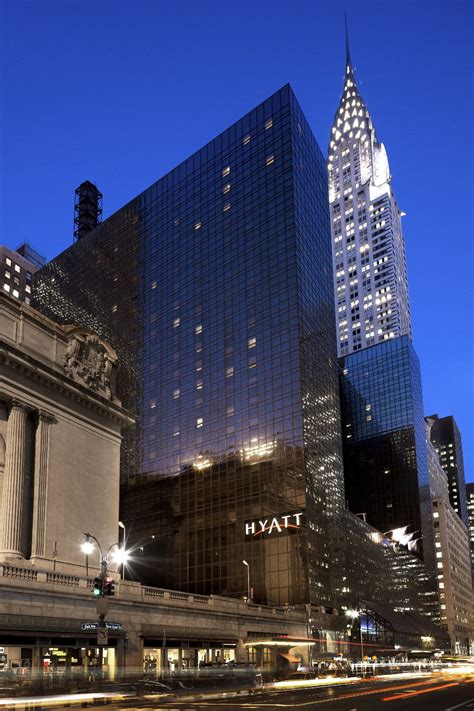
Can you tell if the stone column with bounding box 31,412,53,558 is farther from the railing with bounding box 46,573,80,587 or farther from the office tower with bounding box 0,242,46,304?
the office tower with bounding box 0,242,46,304

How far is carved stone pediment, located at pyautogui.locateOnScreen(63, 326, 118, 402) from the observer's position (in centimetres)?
6297

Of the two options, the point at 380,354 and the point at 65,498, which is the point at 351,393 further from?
the point at 65,498

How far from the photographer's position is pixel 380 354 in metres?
183

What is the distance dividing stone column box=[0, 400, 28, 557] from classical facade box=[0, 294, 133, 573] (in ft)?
0.24

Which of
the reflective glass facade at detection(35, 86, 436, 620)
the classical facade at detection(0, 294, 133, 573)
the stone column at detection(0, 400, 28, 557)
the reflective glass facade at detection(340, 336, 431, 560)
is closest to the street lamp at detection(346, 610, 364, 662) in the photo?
the reflective glass facade at detection(35, 86, 436, 620)

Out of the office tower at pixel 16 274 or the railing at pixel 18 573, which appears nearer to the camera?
the railing at pixel 18 573

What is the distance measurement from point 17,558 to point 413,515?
452 feet

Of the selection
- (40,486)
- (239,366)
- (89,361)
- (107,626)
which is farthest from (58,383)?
(239,366)

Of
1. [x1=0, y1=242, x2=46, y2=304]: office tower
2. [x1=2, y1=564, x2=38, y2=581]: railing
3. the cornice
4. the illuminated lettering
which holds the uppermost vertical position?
[x1=0, y1=242, x2=46, y2=304]: office tower

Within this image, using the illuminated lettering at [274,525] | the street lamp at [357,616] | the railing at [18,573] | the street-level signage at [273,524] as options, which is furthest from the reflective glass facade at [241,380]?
the railing at [18,573]

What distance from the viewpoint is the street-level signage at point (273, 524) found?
314ft

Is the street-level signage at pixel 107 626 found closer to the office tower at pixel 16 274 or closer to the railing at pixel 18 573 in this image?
the railing at pixel 18 573

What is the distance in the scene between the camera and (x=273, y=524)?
98.1 m

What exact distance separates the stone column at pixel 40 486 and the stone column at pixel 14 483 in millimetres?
1131
